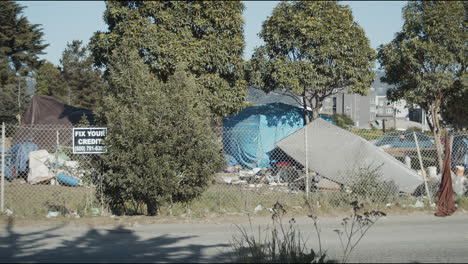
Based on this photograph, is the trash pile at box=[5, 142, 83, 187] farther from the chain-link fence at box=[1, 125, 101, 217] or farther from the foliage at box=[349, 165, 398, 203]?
the foliage at box=[349, 165, 398, 203]

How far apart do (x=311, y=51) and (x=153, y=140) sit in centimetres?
1040

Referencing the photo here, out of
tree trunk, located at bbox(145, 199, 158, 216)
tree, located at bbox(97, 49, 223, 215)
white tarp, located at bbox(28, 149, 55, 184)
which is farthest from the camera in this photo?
white tarp, located at bbox(28, 149, 55, 184)

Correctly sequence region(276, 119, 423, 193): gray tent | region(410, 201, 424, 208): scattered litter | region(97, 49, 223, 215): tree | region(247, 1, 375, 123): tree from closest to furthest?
region(97, 49, 223, 215): tree, region(410, 201, 424, 208): scattered litter, region(276, 119, 423, 193): gray tent, region(247, 1, 375, 123): tree

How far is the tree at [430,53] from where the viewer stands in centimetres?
1541

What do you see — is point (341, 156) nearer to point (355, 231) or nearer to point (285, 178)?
point (285, 178)

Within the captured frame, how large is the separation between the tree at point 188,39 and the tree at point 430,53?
5.58 meters

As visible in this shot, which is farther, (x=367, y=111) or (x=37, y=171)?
(x=367, y=111)

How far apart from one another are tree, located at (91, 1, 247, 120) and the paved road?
771 centimetres

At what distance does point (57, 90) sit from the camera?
36719 mm

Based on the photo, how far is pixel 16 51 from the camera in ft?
119

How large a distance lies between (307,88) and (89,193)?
36.4 ft

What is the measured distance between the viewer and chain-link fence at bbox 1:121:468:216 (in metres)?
9.66

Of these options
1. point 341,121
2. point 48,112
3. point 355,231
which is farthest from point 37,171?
point 341,121

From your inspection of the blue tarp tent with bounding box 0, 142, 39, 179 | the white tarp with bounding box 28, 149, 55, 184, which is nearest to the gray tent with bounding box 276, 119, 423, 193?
the white tarp with bounding box 28, 149, 55, 184
